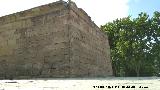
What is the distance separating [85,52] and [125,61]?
21.0 metres

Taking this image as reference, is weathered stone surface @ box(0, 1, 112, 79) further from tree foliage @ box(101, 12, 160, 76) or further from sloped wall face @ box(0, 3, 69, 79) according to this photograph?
tree foliage @ box(101, 12, 160, 76)

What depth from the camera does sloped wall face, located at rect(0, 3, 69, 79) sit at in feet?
28.9

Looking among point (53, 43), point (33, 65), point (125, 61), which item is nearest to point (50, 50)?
point (53, 43)

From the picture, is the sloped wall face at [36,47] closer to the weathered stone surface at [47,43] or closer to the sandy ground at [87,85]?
the weathered stone surface at [47,43]

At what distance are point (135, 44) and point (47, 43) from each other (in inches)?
839

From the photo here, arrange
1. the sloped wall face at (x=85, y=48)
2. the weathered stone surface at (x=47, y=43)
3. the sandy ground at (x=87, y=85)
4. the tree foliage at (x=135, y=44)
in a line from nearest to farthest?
the sandy ground at (x=87, y=85) < the weathered stone surface at (x=47, y=43) < the sloped wall face at (x=85, y=48) < the tree foliage at (x=135, y=44)

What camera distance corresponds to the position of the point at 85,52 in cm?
1023

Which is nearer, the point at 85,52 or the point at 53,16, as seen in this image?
the point at 53,16

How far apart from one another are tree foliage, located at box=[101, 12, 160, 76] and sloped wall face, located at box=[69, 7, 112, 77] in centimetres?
1633

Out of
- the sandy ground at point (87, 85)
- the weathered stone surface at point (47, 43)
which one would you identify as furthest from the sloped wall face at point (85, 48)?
the sandy ground at point (87, 85)

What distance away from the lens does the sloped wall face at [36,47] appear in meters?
8.80

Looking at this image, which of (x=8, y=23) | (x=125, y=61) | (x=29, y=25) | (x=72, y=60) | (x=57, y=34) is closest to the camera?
(x=72, y=60)

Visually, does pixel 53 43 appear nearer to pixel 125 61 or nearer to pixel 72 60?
pixel 72 60

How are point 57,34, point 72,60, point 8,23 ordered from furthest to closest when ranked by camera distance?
point 8,23 → point 57,34 → point 72,60
